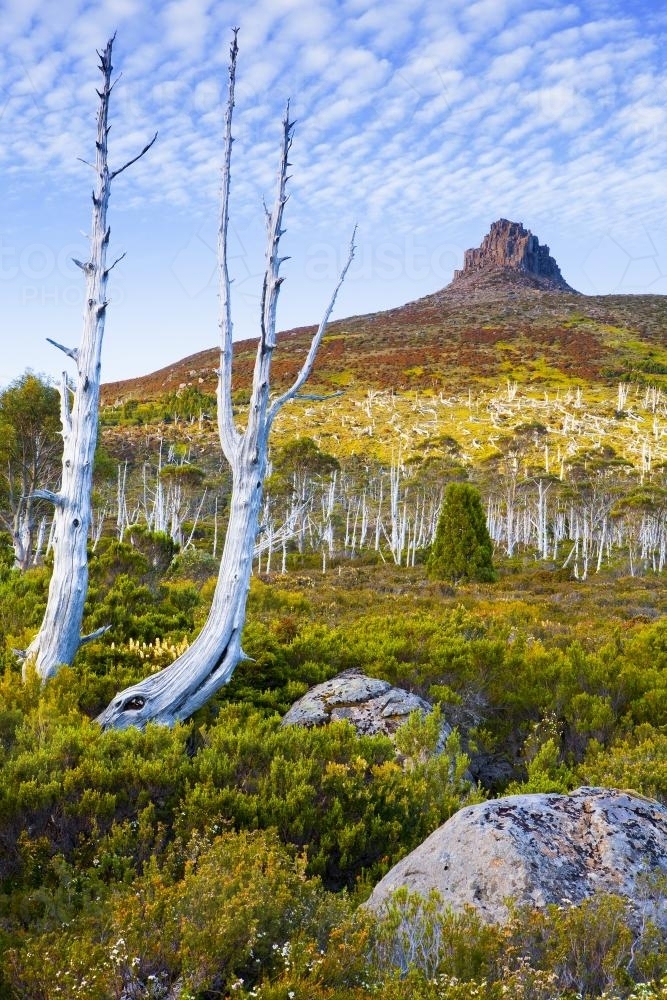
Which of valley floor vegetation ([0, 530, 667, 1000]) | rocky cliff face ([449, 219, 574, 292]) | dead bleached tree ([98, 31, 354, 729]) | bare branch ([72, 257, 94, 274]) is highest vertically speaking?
rocky cliff face ([449, 219, 574, 292])

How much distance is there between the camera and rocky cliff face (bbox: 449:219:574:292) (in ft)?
602

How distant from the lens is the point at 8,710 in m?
5.41

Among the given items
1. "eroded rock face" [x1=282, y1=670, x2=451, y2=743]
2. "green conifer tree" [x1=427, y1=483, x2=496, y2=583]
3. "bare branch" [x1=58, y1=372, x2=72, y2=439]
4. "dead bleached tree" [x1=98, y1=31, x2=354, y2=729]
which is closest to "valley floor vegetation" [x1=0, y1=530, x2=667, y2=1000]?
"eroded rock face" [x1=282, y1=670, x2=451, y2=743]

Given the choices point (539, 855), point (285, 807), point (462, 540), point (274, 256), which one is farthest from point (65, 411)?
point (462, 540)

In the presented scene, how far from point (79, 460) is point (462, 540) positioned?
21.2 meters

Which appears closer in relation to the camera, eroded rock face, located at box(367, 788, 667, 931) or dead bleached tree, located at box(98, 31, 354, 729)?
eroded rock face, located at box(367, 788, 667, 931)

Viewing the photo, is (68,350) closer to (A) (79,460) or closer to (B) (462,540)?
(A) (79,460)

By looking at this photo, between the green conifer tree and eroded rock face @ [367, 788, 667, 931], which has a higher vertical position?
the green conifer tree

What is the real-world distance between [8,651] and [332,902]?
5456 millimetres

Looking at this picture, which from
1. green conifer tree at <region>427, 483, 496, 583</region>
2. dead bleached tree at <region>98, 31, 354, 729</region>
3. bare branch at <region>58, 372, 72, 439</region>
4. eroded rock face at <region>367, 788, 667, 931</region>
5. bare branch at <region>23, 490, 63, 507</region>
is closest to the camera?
eroded rock face at <region>367, 788, 667, 931</region>

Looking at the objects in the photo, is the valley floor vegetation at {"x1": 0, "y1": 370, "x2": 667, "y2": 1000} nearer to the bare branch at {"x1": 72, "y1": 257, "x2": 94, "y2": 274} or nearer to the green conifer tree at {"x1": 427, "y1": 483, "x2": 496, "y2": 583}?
the bare branch at {"x1": 72, "y1": 257, "x2": 94, "y2": 274}

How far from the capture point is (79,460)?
295 inches

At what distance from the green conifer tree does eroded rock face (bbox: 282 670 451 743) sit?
19.7 m

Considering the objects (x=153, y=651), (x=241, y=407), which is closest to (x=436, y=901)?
(x=153, y=651)
